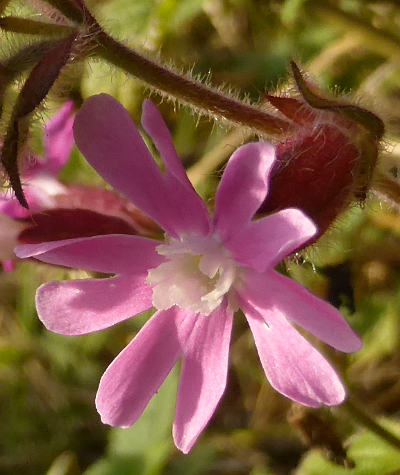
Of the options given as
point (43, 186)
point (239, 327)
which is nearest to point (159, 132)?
point (43, 186)

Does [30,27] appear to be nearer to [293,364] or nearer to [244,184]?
[244,184]

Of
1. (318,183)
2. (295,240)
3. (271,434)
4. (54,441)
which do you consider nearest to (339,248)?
(318,183)

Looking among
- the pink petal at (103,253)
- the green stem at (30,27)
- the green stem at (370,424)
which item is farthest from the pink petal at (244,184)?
the green stem at (370,424)

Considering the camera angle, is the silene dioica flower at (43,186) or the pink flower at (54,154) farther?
the pink flower at (54,154)

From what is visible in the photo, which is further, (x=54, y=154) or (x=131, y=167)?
(x=54, y=154)

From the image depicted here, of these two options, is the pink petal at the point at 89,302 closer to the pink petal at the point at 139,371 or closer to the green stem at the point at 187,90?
the pink petal at the point at 139,371

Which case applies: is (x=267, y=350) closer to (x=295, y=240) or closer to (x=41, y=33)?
(x=295, y=240)
